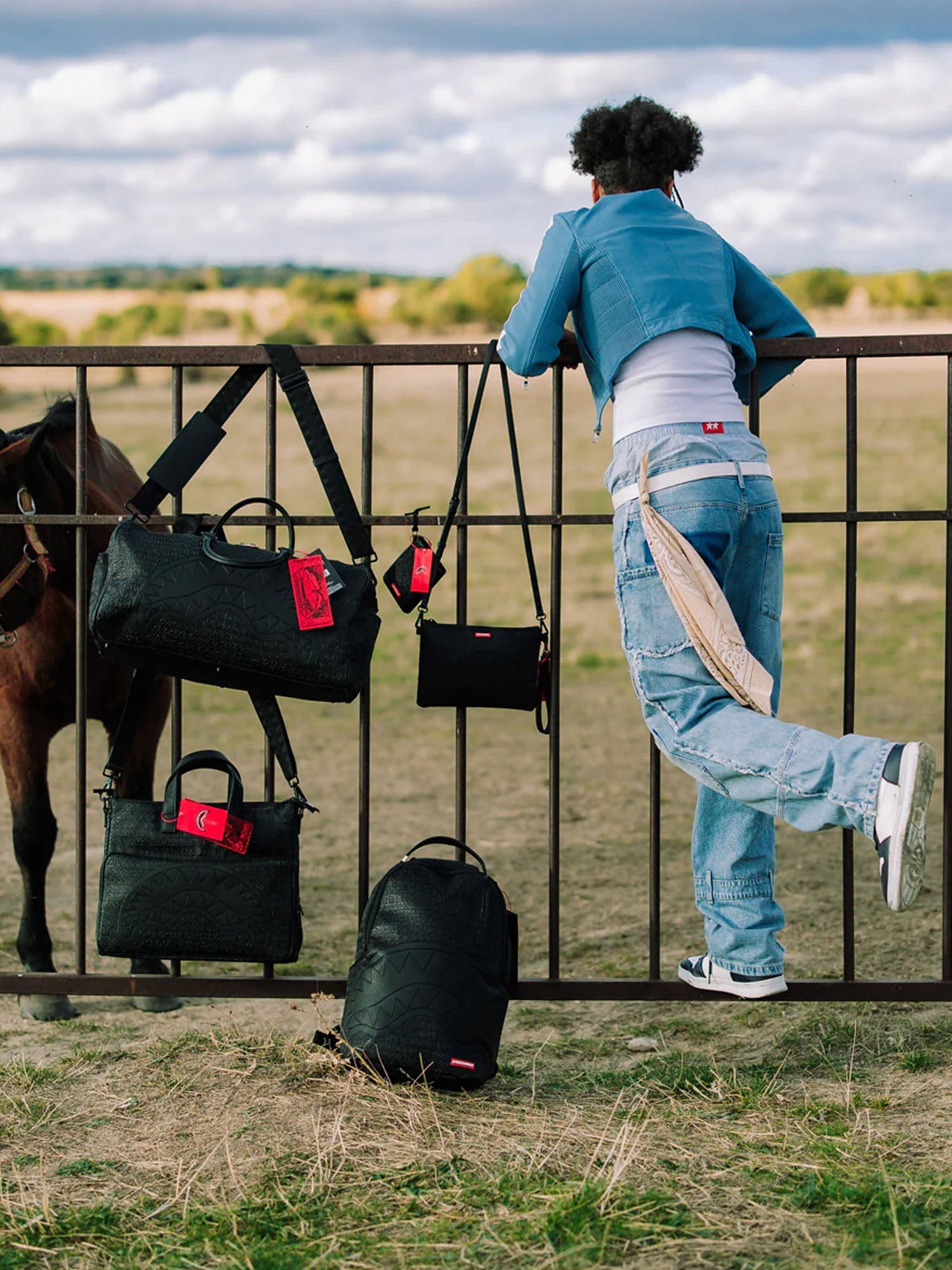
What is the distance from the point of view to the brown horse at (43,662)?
13.6ft

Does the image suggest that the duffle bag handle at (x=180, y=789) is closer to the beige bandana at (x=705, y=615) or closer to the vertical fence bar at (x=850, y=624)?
the beige bandana at (x=705, y=615)

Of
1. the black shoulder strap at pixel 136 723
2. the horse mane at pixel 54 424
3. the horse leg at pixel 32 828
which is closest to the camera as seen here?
the black shoulder strap at pixel 136 723

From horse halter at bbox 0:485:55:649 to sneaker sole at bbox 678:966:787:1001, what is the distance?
222 centimetres

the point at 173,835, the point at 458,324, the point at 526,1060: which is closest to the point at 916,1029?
the point at 526,1060

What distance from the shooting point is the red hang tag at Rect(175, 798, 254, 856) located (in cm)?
341

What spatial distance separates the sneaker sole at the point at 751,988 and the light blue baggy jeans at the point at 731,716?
31 millimetres

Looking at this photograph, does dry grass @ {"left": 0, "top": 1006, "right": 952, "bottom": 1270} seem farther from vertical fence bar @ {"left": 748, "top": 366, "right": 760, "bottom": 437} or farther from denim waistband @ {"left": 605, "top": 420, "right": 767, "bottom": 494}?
vertical fence bar @ {"left": 748, "top": 366, "right": 760, "bottom": 437}

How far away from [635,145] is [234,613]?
1485 millimetres

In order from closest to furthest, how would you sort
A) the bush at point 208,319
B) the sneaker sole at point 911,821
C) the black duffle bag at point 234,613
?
the sneaker sole at point 911,821 → the black duffle bag at point 234,613 → the bush at point 208,319

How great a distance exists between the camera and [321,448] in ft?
11.8

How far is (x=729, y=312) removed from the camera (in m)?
3.38

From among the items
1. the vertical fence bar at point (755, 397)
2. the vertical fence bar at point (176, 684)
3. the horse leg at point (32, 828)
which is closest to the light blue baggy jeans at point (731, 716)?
the vertical fence bar at point (755, 397)

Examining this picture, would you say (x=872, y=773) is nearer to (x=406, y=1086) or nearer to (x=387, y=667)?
(x=406, y=1086)

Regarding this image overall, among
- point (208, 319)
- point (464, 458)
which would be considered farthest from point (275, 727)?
point (208, 319)
